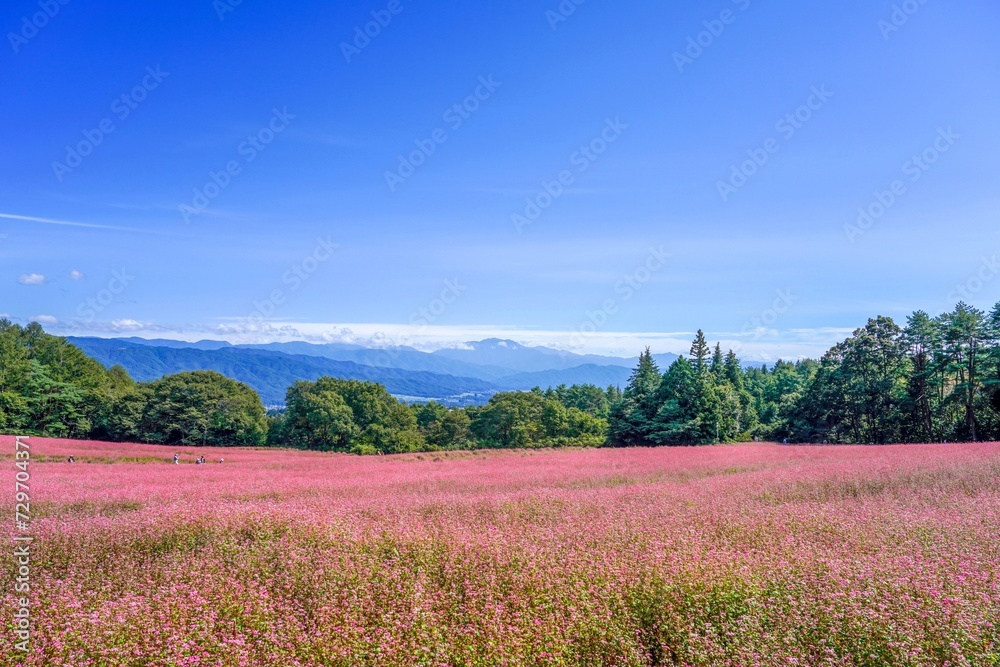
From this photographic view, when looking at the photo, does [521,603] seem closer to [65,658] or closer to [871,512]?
[65,658]

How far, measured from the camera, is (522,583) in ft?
16.0

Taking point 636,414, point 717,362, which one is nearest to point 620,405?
point 636,414

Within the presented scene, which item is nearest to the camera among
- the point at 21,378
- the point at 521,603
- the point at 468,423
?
the point at 521,603

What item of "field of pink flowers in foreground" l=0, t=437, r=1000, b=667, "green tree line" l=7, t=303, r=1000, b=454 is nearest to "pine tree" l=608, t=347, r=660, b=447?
"green tree line" l=7, t=303, r=1000, b=454

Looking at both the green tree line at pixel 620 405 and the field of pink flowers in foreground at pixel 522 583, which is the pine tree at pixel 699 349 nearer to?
the green tree line at pixel 620 405

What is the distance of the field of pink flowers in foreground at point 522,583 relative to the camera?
3.66 m

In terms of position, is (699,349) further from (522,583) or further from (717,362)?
(522,583)

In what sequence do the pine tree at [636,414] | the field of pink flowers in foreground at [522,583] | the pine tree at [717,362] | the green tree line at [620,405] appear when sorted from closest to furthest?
the field of pink flowers in foreground at [522,583], the green tree line at [620,405], the pine tree at [636,414], the pine tree at [717,362]

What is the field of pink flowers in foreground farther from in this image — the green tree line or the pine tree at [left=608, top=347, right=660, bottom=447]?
the pine tree at [left=608, top=347, right=660, bottom=447]

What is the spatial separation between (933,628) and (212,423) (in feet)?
207

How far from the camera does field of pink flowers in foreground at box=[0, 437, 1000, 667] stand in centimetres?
366

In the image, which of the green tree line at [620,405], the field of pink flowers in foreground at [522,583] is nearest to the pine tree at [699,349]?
the green tree line at [620,405]

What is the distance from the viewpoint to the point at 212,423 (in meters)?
55.6

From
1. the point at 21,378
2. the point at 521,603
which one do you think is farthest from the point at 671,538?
the point at 21,378
